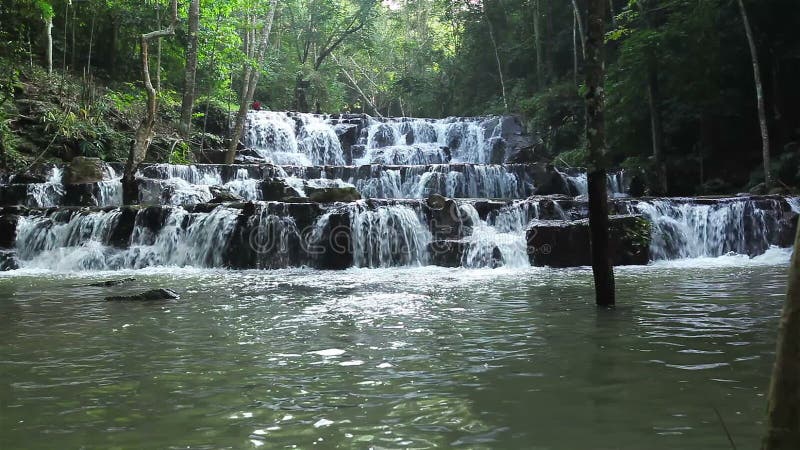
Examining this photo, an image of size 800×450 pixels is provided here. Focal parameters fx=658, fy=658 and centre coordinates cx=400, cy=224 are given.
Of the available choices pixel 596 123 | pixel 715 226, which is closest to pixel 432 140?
pixel 715 226

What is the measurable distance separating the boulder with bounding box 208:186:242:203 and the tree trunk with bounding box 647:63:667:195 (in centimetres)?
1313

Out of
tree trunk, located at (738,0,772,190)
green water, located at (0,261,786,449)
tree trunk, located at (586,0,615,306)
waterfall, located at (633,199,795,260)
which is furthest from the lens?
tree trunk, located at (738,0,772,190)

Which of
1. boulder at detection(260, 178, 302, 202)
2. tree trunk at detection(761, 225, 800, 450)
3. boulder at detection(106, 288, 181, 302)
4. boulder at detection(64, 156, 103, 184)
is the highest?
boulder at detection(64, 156, 103, 184)

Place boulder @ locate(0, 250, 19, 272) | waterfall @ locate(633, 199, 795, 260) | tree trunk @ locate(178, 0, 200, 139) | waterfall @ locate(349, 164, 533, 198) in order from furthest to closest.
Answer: tree trunk @ locate(178, 0, 200, 139)
waterfall @ locate(349, 164, 533, 198)
waterfall @ locate(633, 199, 795, 260)
boulder @ locate(0, 250, 19, 272)

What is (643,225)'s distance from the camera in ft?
46.7

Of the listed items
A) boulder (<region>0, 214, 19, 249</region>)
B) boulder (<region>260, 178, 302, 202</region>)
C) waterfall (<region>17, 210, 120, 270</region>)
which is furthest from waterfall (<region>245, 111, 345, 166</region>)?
boulder (<region>0, 214, 19, 249</region>)

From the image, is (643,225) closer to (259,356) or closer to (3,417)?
(259,356)

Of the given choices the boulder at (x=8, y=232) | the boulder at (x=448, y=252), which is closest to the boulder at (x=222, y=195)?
the boulder at (x=8, y=232)

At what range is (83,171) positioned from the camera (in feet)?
61.1

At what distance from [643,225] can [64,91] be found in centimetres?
1944

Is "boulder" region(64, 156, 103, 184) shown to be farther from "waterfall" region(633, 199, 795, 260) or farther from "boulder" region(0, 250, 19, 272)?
"waterfall" region(633, 199, 795, 260)

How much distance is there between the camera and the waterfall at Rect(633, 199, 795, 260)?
15719 mm

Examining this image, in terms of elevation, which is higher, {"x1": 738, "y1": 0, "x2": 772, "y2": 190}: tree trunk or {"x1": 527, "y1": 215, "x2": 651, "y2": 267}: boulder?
{"x1": 738, "y1": 0, "x2": 772, "y2": 190}: tree trunk

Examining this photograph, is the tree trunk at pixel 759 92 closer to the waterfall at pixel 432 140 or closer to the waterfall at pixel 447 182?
the waterfall at pixel 447 182
